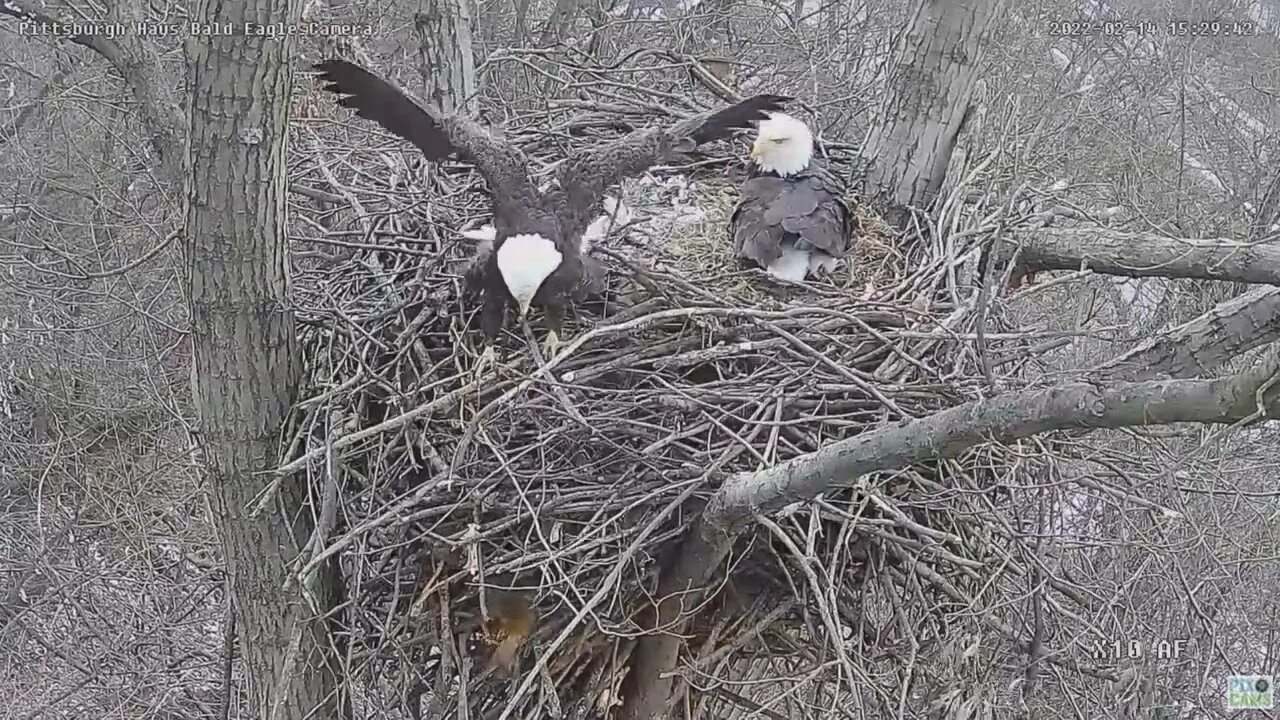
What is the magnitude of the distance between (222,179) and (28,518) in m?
4.54

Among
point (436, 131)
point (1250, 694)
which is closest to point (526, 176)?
point (436, 131)

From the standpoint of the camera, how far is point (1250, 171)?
530cm

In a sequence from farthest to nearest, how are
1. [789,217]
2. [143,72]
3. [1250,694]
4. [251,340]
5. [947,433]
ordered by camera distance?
[1250,694] → [143,72] → [789,217] → [251,340] → [947,433]

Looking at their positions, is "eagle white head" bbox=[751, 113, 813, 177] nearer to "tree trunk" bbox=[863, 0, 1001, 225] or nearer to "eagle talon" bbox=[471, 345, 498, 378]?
"tree trunk" bbox=[863, 0, 1001, 225]

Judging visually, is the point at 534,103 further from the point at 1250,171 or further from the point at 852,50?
the point at 1250,171

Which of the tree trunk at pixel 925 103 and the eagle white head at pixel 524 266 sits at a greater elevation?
the tree trunk at pixel 925 103

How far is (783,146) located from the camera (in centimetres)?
269

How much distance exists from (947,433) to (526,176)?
1.39 meters

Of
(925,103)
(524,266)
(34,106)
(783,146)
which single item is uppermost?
(925,103)

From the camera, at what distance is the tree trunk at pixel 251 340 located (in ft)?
5.71

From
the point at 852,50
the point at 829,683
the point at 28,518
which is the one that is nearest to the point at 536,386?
the point at 829,683

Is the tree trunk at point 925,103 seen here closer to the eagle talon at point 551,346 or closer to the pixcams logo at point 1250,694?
the eagle talon at point 551,346

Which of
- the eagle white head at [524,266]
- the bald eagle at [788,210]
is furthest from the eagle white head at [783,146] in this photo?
the eagle white head at [524,266]

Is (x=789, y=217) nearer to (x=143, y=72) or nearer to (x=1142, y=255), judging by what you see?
(x=1142, y=255)
